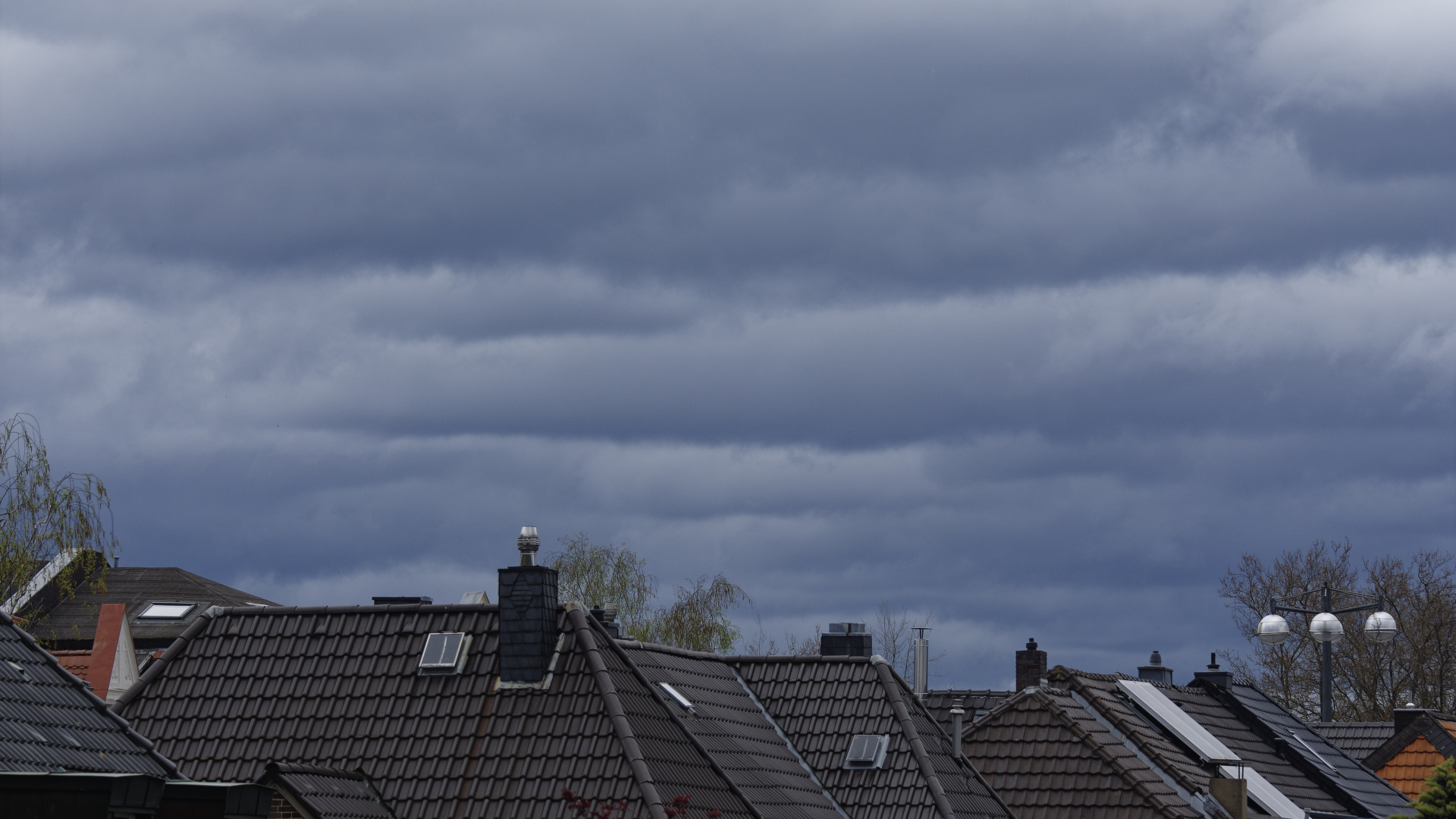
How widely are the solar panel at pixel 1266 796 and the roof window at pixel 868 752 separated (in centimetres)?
966

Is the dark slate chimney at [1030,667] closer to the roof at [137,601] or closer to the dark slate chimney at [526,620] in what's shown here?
→ the dark slate chimney at [526,620]

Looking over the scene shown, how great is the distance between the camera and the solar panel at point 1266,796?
3622cm

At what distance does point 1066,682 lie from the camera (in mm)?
36312

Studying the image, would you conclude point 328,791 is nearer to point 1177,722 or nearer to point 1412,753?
point 1177,722

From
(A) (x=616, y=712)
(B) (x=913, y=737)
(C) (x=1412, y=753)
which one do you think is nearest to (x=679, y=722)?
(A) (x=616, y=712)

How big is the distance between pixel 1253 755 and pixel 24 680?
3007 cm

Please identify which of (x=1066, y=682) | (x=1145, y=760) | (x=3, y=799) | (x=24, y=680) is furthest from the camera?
(x=1066, y=682)

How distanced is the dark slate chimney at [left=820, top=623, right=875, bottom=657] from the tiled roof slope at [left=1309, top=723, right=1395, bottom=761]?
17.7 m

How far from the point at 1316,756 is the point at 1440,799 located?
13595mm

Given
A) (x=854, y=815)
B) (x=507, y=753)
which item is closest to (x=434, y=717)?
(x=507, y=753)

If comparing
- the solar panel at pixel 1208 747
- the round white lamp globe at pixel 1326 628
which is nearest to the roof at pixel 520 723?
the solar panel at pixel 1208 747

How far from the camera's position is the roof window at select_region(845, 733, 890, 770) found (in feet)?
97.3

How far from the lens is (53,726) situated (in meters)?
17.3

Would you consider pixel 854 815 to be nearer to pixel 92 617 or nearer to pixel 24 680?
pixel 24 680
